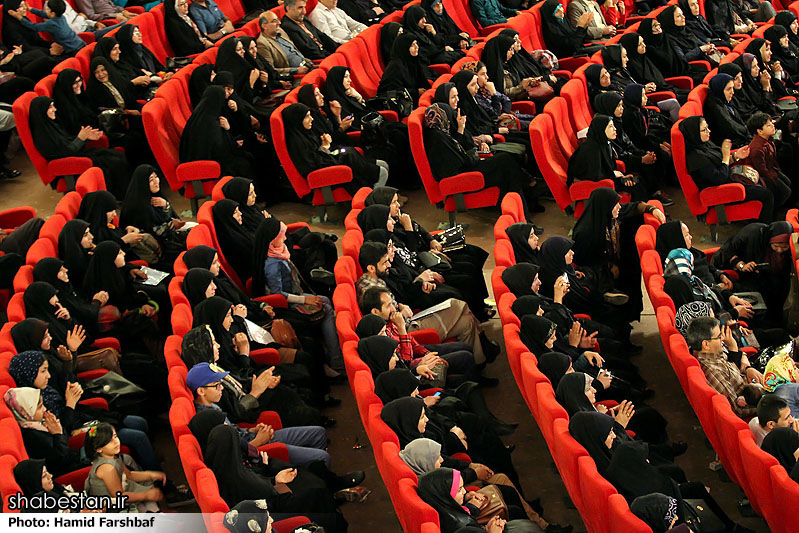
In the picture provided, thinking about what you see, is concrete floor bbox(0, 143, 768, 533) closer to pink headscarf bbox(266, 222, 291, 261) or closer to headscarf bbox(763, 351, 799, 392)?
headscarf bbox(763, 351, 799, 392)

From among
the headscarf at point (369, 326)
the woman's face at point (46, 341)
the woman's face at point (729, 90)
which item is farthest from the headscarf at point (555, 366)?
the woman's face at point (729, 90)

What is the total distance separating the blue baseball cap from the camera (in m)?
4.66

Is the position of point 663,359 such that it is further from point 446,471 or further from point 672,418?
point 446,471

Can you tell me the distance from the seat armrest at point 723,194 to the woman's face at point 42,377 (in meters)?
3.75

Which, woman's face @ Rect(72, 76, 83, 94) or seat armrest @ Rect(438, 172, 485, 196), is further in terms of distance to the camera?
woman's face @ Rect(72, 76, 83, 94)

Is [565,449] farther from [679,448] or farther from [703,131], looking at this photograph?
[703,131]

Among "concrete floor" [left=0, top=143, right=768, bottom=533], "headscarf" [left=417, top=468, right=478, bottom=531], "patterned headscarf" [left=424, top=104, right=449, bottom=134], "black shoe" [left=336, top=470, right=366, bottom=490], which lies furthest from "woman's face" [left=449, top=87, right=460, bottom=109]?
"headscarf" [left=417, top=468, right=478, bottom=531]

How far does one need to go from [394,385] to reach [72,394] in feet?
4.41

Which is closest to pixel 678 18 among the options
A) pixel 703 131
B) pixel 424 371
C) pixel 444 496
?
pixel 703 131

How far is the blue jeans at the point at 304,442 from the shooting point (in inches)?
188

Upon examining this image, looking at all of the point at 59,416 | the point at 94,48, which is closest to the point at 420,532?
the point at 59,416

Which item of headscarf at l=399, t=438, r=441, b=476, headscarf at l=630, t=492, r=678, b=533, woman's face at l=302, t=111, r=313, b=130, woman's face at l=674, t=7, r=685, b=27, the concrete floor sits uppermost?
headscarf at l=630, t=492, r=678, b=533

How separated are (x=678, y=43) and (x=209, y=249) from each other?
450 cm

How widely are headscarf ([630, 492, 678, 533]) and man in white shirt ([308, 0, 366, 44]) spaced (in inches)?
227
